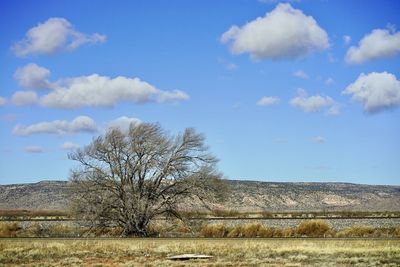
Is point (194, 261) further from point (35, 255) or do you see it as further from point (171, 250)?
point (35, 255)

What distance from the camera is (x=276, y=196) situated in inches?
4889

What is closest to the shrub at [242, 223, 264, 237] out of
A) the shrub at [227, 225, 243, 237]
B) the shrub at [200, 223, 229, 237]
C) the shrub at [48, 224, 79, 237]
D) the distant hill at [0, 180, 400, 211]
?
the shrub at [227, 225, 243, 237]

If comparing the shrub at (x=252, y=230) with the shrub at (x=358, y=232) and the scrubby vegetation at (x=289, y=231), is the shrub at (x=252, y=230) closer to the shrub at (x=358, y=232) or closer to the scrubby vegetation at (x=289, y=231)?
the scrubby vegetation at (x=289, y=231)

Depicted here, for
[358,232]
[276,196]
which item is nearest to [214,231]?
[358,232]

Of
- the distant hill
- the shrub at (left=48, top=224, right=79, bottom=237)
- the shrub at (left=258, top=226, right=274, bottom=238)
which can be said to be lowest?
the shrub at (left=258, top=226, right=274, bottom=238)

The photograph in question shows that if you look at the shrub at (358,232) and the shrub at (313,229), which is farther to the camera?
the shrub at (313,229)

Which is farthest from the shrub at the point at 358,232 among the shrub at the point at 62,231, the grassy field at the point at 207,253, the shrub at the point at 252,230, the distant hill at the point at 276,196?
the distant hill at the point at 276,196

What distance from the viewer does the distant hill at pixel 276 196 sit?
114 metres

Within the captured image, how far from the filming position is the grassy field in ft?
78.3

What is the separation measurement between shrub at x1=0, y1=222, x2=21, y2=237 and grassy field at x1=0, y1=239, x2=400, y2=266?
10346mm

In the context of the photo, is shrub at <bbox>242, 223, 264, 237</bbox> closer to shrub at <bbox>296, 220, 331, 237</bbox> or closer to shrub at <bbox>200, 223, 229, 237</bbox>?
shrub at <bbox>200, 223, 229, 237</bbox>

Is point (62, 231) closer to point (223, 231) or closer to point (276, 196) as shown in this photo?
point (223, 231)

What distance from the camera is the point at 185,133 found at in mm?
42688

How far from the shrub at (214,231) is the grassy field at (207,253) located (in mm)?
9477
